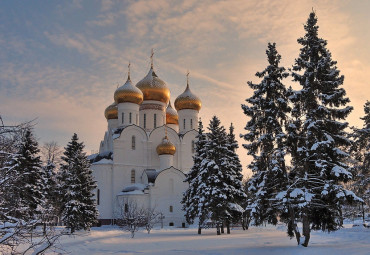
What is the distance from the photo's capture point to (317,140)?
15719 millimetres

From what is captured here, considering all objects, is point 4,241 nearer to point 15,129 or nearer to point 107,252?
point 15,129

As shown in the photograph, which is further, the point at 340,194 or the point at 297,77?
the point at 297,77

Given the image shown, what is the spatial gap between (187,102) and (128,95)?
25.2 ft

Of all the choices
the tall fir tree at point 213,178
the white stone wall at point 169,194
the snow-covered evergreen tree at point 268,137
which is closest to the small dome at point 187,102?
the white stone wall at point 169,194

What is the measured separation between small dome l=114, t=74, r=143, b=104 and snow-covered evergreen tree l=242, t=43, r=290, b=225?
27.8m

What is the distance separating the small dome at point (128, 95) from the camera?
146 feet

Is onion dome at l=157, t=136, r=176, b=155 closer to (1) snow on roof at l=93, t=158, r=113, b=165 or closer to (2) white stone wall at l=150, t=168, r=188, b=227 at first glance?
(2) white stone wall at l=150, t=168, r=188, b=227

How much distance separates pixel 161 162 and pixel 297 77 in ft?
91.8

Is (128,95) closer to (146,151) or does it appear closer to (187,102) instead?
(146,151)

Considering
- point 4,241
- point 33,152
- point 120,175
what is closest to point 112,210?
point 120,175

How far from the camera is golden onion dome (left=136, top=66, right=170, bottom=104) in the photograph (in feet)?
156

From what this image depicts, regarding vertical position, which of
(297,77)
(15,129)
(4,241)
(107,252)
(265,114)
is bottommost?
(107,252)

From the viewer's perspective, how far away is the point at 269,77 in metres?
17.6

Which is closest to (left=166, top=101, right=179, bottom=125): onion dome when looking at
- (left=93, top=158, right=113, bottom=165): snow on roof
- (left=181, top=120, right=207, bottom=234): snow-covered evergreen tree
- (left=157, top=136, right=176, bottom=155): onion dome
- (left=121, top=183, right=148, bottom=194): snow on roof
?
(left=157, top=136, right=176, bottom=155): onion dome
